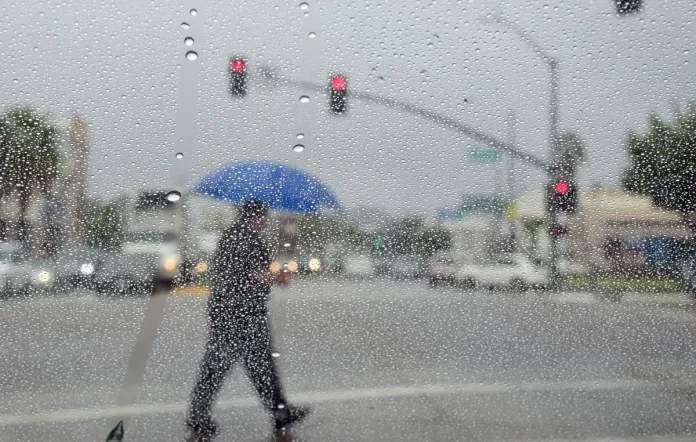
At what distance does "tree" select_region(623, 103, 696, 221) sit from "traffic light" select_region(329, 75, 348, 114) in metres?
1.20

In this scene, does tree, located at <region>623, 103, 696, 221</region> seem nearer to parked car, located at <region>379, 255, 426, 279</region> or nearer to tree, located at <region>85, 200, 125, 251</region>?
parked car, located at <region>379, 255, 426, 279</region>

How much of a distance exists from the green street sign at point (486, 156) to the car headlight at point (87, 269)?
61.6 inches

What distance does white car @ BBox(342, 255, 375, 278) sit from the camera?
122 inches

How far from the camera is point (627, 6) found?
10.4 feet

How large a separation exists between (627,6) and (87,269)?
2.42 m

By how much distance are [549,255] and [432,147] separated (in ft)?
2.15

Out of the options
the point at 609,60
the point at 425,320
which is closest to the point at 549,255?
the point at 425,320

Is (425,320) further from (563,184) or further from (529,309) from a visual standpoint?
(563,184)

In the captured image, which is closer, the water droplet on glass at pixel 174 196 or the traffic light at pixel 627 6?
the water droplet on glass at pixel 174 196

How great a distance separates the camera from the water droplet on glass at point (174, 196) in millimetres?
3020

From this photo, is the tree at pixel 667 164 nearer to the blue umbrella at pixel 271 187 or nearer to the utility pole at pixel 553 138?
the utility pole at pixel 553 138

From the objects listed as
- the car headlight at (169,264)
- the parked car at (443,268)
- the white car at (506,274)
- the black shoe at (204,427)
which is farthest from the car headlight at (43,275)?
the white car at (506,274)

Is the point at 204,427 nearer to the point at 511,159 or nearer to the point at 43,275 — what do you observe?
the point at 43,275

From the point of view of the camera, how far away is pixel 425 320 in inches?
124
